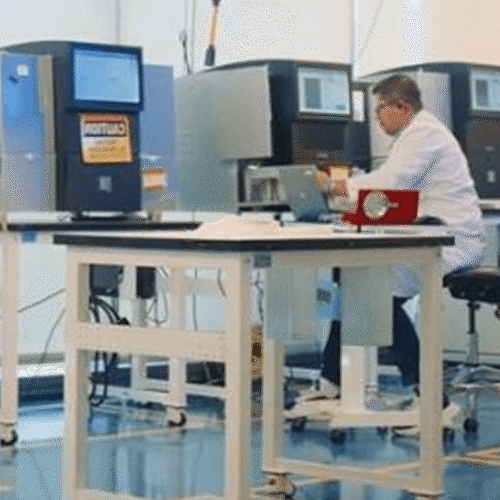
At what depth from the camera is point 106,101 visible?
479 centimetres

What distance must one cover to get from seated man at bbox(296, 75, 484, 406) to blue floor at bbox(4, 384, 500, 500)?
0.97 ft

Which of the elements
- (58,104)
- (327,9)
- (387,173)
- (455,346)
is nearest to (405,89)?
(387,173)

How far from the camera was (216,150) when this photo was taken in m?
5.32

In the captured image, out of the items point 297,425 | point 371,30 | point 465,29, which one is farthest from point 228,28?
point 297,425

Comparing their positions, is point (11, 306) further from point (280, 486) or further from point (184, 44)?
point (184, 44)

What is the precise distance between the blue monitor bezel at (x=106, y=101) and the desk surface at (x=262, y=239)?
1485mm

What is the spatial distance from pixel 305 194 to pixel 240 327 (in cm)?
143

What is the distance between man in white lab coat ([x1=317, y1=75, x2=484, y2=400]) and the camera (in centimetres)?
477

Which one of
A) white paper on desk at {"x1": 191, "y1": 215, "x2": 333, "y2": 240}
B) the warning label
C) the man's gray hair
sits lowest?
white paper on desk at {"x1": 191, "y1": 215, "x2": 333, "y2": 240}

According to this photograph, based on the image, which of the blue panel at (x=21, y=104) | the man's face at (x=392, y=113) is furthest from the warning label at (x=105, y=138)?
the man's face at (x=392, y=113)

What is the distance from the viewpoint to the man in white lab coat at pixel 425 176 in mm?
4770

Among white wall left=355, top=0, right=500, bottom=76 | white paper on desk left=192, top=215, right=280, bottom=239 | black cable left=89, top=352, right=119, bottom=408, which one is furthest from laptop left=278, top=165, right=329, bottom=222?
white wall left=355, top=0, right=500, bottom=76

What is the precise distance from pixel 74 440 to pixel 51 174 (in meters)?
1.68

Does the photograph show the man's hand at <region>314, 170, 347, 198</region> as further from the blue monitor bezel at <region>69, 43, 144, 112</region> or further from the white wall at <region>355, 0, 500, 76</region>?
the white wall at <region>355, 0, 500, 76</region>
